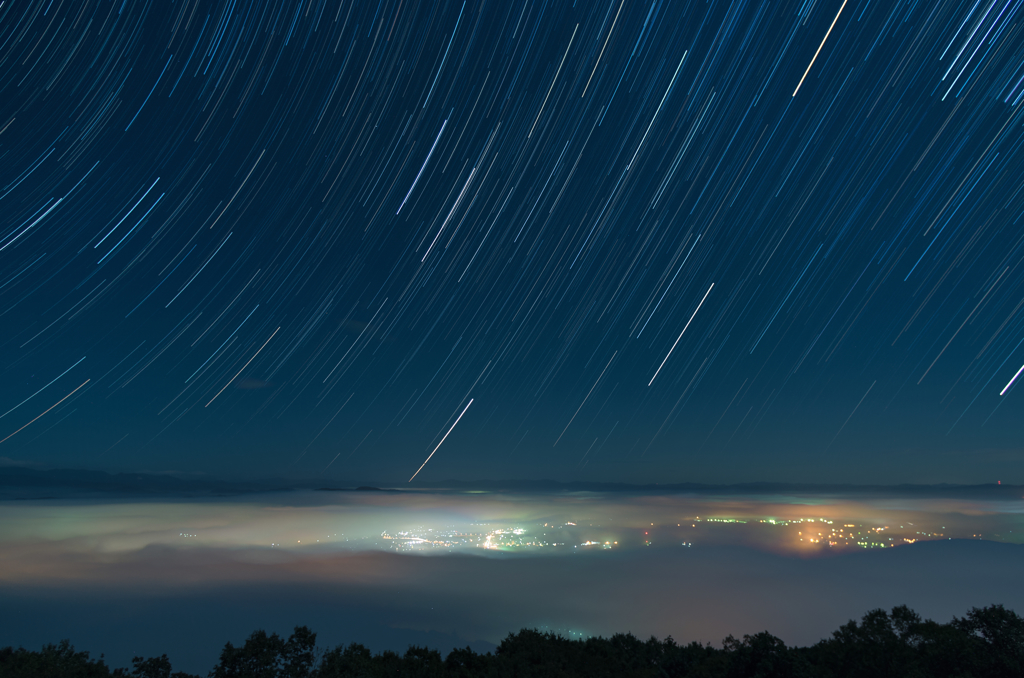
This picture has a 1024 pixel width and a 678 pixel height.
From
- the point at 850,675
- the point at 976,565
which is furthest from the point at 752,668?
the point at 976,565

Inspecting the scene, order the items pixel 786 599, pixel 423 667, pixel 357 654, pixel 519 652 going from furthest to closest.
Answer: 1. pixel 786 599
2. pixel 519 652
3. pixel 357 654
4. pixel 423 667

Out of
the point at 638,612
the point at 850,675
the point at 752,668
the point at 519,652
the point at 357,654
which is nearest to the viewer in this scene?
the point at 752,668

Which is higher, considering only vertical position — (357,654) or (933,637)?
(933,637)

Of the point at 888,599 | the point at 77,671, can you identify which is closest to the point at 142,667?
the point at 77,671

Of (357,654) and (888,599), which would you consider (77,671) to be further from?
(888,599)

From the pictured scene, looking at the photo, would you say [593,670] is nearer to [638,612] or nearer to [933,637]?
[933,637]

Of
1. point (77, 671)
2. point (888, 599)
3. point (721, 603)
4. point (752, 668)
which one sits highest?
point (752, 668)

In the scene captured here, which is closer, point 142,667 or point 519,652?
point 142,667
